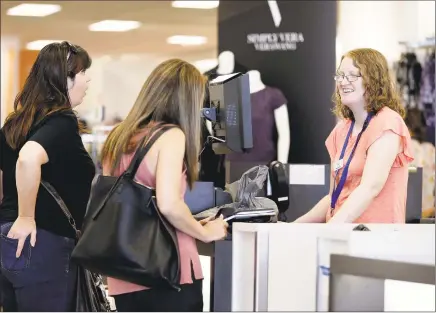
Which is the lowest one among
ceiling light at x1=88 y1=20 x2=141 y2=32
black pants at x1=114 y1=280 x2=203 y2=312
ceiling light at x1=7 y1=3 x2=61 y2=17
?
black pants at x1=114 y1=280 x2=203 y2=312

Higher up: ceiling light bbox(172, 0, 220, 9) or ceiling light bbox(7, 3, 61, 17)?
ceiling light bbox(172, 0, 220, 9)

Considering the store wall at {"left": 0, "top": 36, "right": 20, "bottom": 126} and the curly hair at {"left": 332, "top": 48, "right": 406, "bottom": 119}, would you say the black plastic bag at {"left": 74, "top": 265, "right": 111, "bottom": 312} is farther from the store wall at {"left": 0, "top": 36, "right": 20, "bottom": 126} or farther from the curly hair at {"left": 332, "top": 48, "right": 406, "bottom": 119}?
the store wall at {"left": 0, "top": 36, "right": 20, "bottom": 126}

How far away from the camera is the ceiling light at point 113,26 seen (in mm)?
7133

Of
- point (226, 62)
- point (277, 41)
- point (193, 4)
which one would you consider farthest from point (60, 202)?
point (193, 4)

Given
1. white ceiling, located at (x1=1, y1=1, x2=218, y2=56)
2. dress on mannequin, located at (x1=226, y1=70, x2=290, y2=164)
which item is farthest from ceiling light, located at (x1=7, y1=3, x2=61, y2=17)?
dress on mannequin, located at (x1=226, y1=70, x2=290, y2=164)

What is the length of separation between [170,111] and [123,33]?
4.81 metres

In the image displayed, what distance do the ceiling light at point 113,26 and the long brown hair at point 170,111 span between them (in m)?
4.72

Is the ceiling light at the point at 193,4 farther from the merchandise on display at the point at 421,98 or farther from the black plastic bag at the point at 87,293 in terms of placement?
the black plastic bag at the point at 87,293

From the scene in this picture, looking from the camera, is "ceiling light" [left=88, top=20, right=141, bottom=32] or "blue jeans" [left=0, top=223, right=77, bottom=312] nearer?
"blue jeans" [left=0, top=223, right=77, bottom=312]

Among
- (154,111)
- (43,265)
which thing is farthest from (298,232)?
(43,265)

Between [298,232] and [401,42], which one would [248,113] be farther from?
[401,42]

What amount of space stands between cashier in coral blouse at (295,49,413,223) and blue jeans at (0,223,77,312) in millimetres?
851

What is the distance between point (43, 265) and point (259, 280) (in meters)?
0.79

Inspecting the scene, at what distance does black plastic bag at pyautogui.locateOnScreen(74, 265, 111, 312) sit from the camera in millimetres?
2942
